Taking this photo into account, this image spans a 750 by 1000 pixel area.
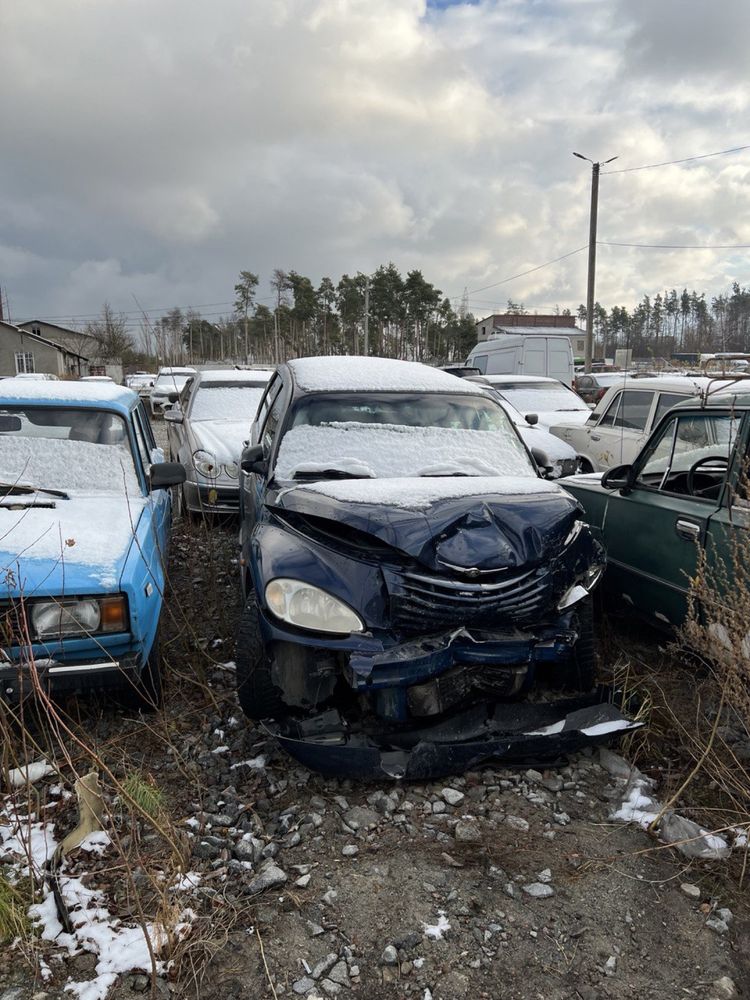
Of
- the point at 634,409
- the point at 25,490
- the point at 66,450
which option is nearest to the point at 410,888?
the point at 25,490

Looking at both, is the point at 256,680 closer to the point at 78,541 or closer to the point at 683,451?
the point at 78,541

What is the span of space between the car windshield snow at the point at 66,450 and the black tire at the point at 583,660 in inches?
114

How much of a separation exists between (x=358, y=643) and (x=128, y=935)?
4.20 ft

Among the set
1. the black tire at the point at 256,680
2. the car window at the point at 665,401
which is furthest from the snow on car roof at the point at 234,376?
the black tire at the point at 256,680

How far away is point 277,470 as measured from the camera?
13.2 ft

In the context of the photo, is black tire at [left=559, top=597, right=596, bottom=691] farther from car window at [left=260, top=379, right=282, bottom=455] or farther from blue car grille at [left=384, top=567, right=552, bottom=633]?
car window at [left=260, top=379, right=282, bottom=455]

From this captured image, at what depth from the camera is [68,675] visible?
10.4 ft

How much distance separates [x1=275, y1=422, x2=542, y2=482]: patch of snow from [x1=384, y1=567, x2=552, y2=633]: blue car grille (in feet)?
3.44

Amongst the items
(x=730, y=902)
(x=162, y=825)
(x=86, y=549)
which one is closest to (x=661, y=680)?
(x=730, y=902)

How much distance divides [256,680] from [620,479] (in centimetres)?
276

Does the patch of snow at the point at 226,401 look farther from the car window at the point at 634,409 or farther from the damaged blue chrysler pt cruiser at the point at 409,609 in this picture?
the damaged blue chrysler pt cruiser at the point at 409,609

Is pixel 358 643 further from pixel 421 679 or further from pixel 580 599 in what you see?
pixel 580 599

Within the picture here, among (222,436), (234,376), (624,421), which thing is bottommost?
(222,436)

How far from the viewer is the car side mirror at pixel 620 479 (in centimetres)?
449
